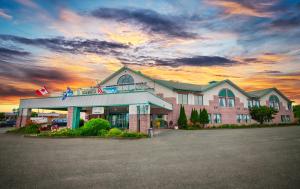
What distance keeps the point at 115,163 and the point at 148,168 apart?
1597 millimetres

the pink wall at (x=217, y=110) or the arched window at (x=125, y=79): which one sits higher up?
the arched window at (x=125, y=79)

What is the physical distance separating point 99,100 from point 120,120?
9.94 meters

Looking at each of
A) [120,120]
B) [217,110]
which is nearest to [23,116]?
[120,120]

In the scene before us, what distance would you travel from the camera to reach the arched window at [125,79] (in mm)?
37719

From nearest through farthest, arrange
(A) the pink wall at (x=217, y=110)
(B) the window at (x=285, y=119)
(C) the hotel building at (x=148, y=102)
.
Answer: (C) the hotel building at (x=148, y=102)
(A) the pink wall at (x=217, y=110)
(B) the window at (x=285, y=119)

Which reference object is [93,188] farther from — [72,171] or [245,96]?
[245,96]

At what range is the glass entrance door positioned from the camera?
34.6m

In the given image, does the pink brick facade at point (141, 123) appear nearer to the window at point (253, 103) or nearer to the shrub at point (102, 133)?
the shrub at point (102, 133)

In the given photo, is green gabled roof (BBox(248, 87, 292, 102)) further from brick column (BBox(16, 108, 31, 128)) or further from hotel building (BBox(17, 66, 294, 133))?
brick column (BBox(16, 108, 31, 128))

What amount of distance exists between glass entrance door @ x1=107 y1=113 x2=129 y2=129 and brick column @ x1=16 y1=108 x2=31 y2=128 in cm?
1297

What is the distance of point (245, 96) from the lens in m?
45.8

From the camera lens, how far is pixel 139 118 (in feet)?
76.1

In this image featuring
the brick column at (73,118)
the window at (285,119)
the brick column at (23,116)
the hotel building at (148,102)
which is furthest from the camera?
the window at (285,119)

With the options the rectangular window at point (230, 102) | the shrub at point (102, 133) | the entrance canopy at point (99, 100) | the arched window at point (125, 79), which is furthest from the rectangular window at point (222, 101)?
the shrub at point (102, 133)
